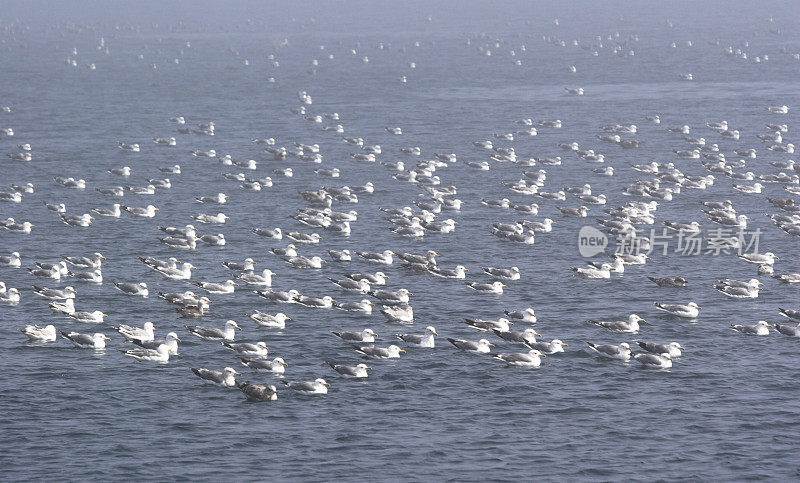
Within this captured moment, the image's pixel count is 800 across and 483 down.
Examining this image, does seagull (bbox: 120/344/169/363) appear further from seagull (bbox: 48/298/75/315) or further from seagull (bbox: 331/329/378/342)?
seagull (bbox: 48/298/75/315)

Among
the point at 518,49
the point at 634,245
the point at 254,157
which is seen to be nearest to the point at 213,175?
the point at 254,157

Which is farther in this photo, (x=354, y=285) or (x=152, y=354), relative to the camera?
(x=354, y=285)

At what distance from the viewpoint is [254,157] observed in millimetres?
95438

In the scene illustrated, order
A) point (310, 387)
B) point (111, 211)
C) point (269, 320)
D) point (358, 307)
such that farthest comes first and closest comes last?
point (111, 211) < point (358, 307) < point (269, 320) < point (310, 387)

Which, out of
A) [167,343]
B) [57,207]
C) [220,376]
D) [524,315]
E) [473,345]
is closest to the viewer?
[220,376]

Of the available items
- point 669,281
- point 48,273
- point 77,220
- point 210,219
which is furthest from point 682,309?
point 77,220

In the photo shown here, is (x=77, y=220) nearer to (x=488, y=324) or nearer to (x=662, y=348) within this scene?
(x=488, y=324)

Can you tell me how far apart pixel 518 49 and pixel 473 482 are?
138461 mm

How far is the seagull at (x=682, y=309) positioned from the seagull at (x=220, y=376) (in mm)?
20451

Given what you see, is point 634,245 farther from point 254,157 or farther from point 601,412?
point 254,157

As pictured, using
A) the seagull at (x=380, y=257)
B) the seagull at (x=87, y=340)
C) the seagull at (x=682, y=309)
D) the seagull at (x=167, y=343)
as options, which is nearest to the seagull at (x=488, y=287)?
the seagull at (x=380, y=257)

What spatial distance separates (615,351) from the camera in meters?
49.6

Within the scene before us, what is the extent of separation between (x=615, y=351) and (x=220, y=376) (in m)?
15.6

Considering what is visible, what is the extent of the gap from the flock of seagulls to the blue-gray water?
18.5 inches
